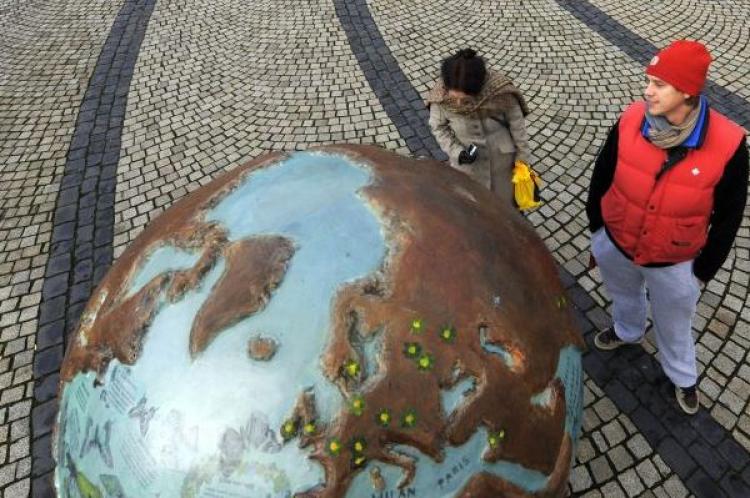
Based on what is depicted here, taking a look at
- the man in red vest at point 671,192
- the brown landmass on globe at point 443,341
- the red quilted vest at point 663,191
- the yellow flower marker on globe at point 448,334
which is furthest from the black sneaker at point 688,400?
the yellow flower marker on globe at point 448,334

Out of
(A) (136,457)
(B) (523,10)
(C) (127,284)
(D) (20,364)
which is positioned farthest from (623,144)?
(B) (523,10)

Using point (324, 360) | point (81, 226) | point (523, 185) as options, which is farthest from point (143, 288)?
point (81, 226)

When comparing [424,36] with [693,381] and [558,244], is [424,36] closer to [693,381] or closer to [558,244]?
[558,244]

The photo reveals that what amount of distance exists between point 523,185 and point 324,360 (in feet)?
8.55

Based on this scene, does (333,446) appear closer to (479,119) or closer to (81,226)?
(479,119)

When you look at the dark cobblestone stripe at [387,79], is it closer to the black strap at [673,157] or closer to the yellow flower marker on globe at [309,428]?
the black strap at [673,157]

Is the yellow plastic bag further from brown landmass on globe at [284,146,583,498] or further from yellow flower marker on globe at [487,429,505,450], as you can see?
yellow flower marker on globe at [487,429,505,450]

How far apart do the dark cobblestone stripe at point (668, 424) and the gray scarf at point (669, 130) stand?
1.97m

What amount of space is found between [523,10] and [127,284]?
724 centimetres

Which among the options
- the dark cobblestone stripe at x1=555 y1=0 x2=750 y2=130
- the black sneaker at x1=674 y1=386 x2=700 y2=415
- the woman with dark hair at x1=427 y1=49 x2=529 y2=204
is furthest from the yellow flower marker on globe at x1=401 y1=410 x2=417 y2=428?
the dark cobblestone stripe at x1=555 y1=0 x2=750 y2=130

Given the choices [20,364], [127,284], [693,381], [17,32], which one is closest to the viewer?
[127,284]

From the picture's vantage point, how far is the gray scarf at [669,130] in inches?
103

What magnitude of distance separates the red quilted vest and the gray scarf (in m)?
0.06

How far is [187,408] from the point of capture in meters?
1.65
